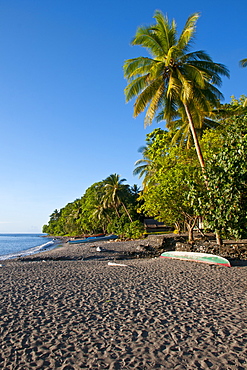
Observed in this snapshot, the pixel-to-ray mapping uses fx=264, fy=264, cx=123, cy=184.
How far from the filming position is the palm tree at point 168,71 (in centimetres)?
1445

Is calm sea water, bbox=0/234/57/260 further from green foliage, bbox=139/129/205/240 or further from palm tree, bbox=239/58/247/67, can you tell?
palm tree, bbox=239/58/247/67

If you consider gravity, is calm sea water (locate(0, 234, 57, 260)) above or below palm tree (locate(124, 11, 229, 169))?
below

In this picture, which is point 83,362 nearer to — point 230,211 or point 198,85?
point 230,211

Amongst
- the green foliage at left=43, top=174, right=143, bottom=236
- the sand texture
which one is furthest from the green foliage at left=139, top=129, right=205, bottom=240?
the green foliage at left=43, top=174, right=143, bottom=236

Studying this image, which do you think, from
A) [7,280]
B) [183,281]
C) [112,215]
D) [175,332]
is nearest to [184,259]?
[183,281]

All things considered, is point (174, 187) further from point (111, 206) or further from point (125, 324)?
point (111, 206)

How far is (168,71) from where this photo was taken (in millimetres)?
15328

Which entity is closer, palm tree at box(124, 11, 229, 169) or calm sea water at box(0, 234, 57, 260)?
palm tree at box(124, 11, 229, 169)

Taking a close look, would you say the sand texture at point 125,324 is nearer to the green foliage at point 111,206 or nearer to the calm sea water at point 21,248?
the calm sea water at point 21,248

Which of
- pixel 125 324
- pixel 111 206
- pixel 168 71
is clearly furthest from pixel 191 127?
pixel 111 206

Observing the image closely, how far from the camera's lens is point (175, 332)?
4.23 meters

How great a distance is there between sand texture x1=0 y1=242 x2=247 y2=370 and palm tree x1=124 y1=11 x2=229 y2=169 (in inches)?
363

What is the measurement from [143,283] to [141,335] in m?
3.75

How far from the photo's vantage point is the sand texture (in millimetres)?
3424
